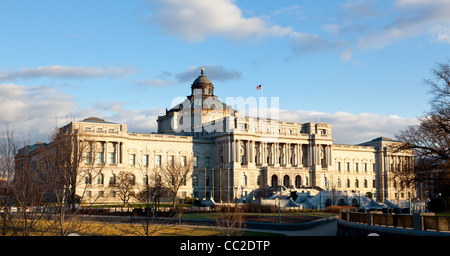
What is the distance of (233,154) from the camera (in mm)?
119312

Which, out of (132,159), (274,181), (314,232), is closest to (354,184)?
(274,181)

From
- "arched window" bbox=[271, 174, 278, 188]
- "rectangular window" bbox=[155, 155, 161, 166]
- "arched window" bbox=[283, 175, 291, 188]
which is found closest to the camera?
"rectangular window" bbox=[155, 155, 161, 166]

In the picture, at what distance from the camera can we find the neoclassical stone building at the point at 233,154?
113 metres

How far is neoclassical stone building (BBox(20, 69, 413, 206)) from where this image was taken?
4464 inches

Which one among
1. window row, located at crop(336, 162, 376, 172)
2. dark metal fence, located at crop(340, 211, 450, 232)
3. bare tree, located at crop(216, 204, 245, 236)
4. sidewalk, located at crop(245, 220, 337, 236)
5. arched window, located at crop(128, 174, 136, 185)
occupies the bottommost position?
sidewalk, located at crop(245, 220, 337, 236)

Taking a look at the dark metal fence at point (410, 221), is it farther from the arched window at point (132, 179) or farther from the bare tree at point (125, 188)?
the arched window at point (132, 179)

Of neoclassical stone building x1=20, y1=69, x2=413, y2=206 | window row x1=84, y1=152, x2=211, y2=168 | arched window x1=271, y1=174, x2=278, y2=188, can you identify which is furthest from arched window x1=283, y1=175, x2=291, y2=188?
window row x1=84, y1=152, x2=211, y2=168

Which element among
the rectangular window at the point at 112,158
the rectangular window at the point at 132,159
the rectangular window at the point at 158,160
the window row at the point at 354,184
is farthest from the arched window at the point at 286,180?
the rectangular window at the point at 112,158

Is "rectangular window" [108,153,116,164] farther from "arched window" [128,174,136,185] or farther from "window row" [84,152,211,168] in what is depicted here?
"arched window" [128,174,136,185]

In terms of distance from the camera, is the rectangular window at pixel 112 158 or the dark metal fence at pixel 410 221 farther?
the rectangular window at pixel 112 158

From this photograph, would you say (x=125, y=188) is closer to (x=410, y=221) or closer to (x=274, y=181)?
(x=274, y=181)
